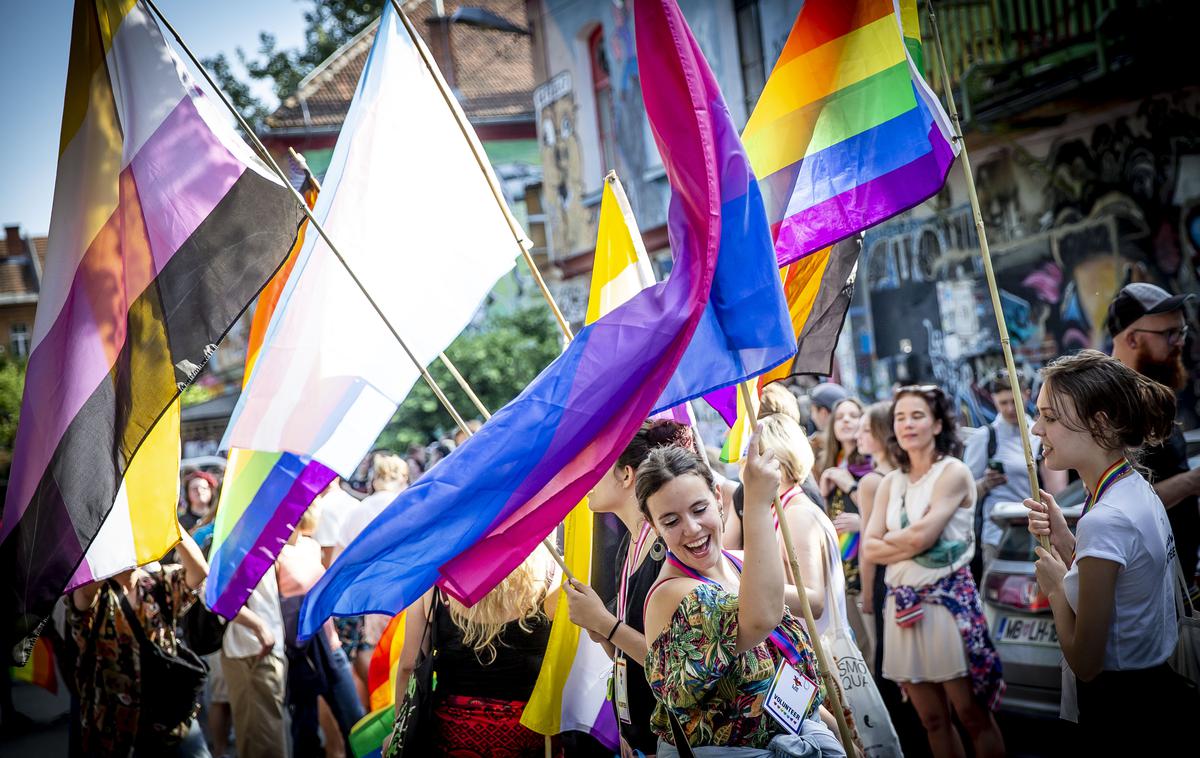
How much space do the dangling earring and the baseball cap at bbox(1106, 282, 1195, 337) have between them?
94.2 inches

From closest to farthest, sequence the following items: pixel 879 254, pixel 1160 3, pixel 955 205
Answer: pixel 1160 3 → pixel 955 205 → pixel 879 254

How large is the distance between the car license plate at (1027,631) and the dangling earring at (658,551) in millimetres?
3076

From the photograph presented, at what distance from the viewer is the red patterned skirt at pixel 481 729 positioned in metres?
3.87

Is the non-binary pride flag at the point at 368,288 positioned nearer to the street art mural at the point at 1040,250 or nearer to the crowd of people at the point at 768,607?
the crowd of people at the point at 768,607

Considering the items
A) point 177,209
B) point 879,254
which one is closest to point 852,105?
point 177,209

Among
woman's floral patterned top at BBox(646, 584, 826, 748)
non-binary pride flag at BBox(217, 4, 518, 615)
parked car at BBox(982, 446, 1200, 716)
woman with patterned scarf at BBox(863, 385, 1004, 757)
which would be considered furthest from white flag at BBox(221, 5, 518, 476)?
parked car at BBox(982, 446, 1200, 716)

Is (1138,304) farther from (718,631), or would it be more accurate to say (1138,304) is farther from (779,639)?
(718,631)

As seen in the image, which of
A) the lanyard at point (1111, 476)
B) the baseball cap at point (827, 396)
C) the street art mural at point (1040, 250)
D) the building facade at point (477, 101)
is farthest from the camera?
the building facade at point (477, 101)

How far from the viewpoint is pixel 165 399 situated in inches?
145

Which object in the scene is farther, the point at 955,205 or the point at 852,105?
the point at 955,205

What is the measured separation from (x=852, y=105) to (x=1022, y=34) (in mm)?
9049

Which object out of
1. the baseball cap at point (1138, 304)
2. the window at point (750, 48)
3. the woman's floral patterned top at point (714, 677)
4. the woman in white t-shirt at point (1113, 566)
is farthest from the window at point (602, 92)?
the woman's floral patterned top at point (714, 677)

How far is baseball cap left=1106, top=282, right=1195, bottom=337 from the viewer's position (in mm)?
4371

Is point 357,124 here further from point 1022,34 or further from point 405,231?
point 1022,34
